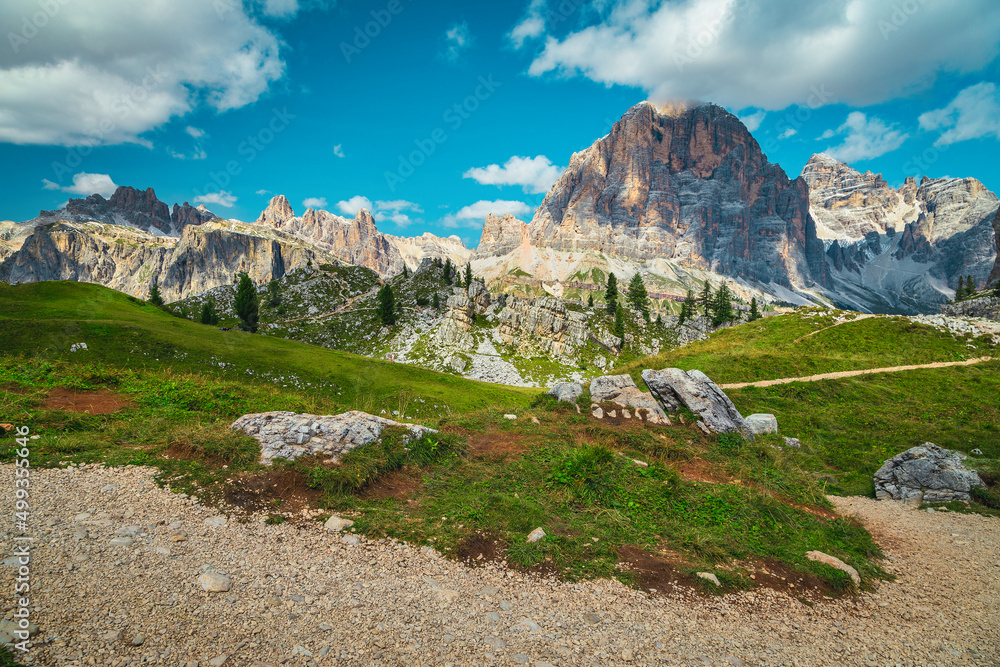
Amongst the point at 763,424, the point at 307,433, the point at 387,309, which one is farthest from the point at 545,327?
the point at 307,433

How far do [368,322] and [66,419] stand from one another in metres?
85.4

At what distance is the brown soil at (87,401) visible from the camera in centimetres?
1485

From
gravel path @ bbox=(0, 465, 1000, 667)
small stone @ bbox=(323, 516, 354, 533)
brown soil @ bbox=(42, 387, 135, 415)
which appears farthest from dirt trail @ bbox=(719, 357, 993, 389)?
brown soil @ bbox=(42, 387, 135, 415)

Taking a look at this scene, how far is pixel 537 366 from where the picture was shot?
7994cm

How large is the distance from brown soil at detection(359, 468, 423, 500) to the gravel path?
2.14 meters

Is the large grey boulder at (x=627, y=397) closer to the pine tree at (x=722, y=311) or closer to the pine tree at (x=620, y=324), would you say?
the pine tree at (x=620, y=324)

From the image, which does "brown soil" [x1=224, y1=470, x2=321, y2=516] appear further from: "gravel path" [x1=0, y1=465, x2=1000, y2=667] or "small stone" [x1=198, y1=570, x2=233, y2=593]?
"small stone" [x1=198, y1=570, x2=233, y2=593]

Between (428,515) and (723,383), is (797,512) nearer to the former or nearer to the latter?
(428,515)

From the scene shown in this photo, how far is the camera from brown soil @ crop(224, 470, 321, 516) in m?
10.3

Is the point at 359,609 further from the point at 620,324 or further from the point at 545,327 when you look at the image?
the point at 620,324

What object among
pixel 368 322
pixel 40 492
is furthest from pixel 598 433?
pixel 368 322

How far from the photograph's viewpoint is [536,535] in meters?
10.5

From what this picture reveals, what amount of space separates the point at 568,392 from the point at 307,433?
1457 centimetres

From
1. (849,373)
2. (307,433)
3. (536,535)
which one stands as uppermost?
(849,373)
